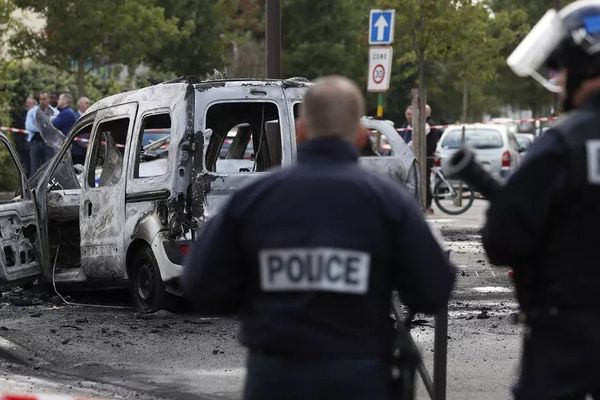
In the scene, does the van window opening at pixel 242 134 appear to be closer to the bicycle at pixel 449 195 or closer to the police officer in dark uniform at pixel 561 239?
the police officer in dark uniform at pixel 561 239

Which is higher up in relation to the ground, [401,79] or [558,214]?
[558,214]

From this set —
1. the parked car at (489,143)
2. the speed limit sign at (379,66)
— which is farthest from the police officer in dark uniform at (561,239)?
the parked car at (489,143)

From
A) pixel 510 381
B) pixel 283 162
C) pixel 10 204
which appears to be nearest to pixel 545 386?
pixel 510 381

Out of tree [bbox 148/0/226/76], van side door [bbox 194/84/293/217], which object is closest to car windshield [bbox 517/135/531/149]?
tree [bbox 148/0/226/76]

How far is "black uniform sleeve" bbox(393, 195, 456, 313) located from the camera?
425 centimetres

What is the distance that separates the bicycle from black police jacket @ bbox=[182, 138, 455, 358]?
69.2ft

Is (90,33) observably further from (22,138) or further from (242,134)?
(242,134)

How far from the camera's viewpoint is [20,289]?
14.3 m

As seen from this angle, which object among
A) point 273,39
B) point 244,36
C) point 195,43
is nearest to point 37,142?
point 273,39

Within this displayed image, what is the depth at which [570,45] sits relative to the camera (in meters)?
4.37

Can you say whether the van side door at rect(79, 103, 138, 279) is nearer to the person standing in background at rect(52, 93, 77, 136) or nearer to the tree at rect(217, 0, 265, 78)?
the person standing in background at rect(52, 93, 77, 136)

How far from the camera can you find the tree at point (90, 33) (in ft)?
119

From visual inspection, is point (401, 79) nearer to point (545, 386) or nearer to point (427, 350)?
point (427, 350)

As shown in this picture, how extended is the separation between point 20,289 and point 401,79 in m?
44.7
